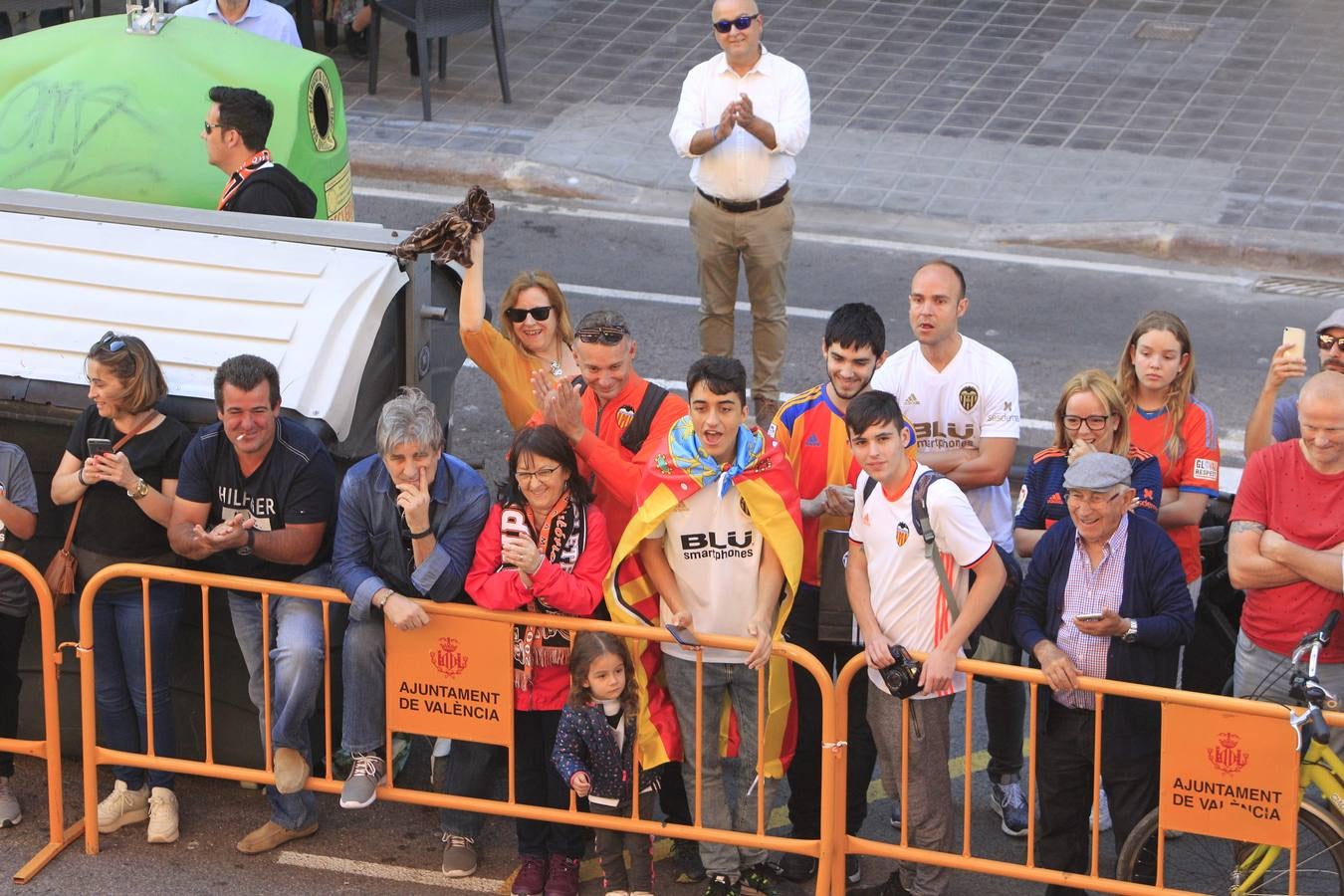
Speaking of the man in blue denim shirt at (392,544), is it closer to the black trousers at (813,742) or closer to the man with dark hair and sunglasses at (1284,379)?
the black trousers at (813,742)

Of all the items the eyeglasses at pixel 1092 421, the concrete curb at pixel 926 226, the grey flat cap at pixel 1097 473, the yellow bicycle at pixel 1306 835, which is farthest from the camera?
the concrete curb at pixel 926 226

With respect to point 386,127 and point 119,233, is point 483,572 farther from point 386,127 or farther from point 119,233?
point 386,127

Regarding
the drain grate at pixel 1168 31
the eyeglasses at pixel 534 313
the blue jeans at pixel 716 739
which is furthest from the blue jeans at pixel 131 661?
the drain grate at pixel 1168 31

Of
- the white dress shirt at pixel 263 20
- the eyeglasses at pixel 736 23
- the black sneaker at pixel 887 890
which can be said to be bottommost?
the black sneaker at pixel 887 890

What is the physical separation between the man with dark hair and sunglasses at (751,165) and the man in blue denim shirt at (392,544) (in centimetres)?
404

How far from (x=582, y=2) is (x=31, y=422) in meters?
12.2

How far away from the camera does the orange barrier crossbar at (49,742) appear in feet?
21.3

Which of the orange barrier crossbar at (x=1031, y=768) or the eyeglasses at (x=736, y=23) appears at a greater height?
the eyeglasses at (x=736, y=23)

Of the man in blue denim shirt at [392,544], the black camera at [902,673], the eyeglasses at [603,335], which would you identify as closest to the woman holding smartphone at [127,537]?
the man in blue denim shirt at [392,544]

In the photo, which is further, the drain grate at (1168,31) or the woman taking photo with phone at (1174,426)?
the drain grate at (1168,31)

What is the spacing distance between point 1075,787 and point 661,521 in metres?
1.67

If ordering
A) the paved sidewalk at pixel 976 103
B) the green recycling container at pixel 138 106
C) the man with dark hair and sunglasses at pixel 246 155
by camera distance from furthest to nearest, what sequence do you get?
the paved sidewalk at pixel 976 103 → the green recycling container at pixel 138 106 → the man with dark hair and sunglasses at pixel 246 155

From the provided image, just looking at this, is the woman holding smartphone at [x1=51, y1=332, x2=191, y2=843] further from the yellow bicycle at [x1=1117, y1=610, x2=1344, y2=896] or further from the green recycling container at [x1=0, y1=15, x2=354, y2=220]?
the yellow bicycle at [x1=1117, y1=610, x2=1344, y2=896]

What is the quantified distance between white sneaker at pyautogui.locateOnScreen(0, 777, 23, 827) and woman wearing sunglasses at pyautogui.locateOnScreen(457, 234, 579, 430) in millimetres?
2348
